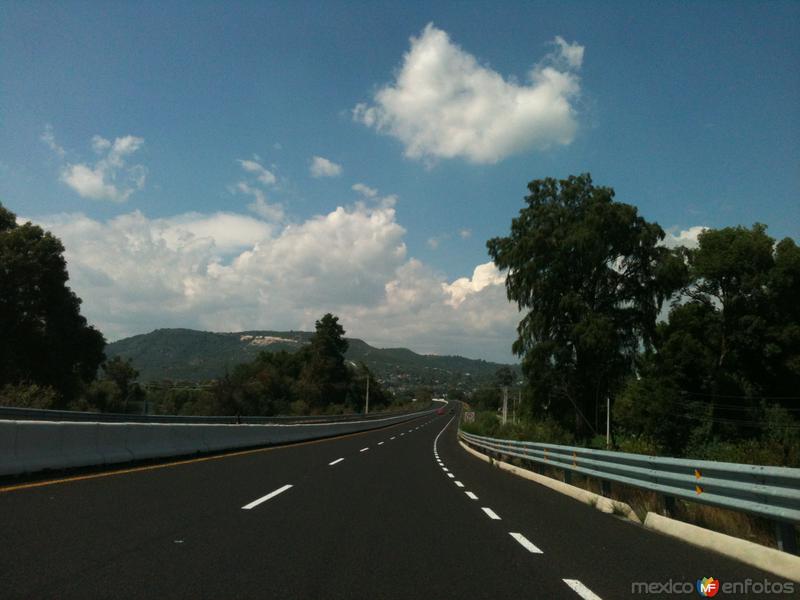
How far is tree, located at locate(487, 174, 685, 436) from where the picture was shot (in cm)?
3938

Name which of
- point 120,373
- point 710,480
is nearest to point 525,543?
point 710,480

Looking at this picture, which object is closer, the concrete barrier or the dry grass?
the dry grass

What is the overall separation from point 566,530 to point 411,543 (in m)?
2.46

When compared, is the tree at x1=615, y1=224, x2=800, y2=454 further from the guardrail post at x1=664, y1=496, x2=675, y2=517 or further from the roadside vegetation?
the guardrail post at x1=664, y1=496, x2=675, y2=517

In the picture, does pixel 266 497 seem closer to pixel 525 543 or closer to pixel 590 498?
pixel 525 543

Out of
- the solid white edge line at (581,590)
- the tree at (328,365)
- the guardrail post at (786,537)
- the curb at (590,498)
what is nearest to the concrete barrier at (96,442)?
the solid white edge line at (581,590)

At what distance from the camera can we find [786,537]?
6.43m

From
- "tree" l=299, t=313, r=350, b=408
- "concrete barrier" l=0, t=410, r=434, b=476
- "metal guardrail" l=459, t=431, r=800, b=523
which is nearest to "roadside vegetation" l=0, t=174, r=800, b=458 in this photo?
"concrete barrier" l=0, t=410, r=434, b=476

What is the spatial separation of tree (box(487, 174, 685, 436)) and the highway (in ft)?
92.4

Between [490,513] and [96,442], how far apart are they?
9035 millimetres

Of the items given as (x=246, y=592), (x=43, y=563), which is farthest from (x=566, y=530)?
(x=43, y=563)

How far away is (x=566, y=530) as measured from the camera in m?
8.71

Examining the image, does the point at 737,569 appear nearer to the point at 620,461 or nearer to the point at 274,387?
Result: the point at 620,461

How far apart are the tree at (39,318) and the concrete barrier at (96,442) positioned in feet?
92.5
